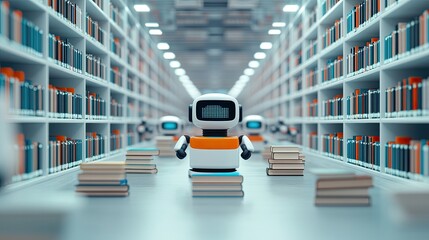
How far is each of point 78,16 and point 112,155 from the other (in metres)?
3.19

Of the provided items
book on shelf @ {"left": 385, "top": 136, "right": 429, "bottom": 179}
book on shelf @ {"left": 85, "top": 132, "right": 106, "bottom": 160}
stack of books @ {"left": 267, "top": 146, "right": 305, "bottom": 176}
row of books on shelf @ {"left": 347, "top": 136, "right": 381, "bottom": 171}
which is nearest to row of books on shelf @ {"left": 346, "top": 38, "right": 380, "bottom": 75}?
row of books on shelf @ {"left": 347, "top": 136, "right": 381, "bottom": 171}

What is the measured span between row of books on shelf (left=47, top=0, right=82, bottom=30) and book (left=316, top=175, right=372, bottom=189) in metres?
3.73

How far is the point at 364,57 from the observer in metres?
6.13

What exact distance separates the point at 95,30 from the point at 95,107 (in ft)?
4.32

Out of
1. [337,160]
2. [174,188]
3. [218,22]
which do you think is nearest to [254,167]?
[337,160]

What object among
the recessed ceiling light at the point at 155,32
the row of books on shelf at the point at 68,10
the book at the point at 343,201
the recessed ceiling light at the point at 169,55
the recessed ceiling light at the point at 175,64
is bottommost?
the book at the point at 343,201

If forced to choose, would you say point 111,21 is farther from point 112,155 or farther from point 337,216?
point 337,216

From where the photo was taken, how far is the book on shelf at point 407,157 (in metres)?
4.23

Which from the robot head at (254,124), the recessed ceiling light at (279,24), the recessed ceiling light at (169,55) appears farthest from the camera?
the recessed ceiling light at (169,55)

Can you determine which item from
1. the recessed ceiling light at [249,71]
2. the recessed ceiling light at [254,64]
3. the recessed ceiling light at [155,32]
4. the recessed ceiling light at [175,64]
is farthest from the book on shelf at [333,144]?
the recessed ceiling light at [249,71]

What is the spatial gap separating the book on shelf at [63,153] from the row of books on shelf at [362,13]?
438 centimetres

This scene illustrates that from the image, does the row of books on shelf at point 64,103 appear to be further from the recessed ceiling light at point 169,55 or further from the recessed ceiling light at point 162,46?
the recessed ceiling light at point 169,55

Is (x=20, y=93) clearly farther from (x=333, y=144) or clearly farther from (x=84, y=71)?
(x=333, y=144)

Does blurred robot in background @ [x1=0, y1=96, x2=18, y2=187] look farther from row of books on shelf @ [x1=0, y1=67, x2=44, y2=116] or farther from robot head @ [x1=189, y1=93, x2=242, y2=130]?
robot head @ [x1=189, y1=93, x2=242, y2=130]
